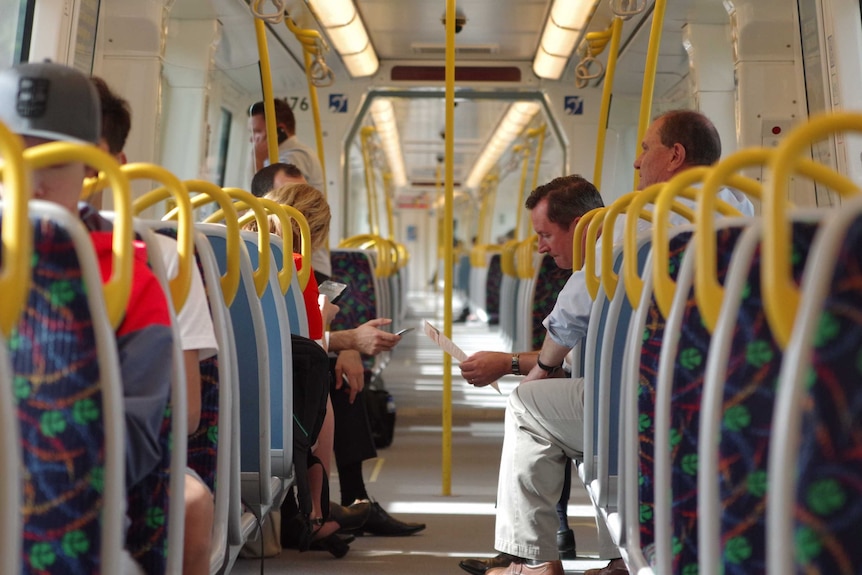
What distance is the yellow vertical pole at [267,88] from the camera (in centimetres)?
466

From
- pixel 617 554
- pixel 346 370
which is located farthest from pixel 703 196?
pixel 346 370

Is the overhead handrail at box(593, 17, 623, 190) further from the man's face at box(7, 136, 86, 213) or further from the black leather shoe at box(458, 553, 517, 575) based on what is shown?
the man's face at box(7, 136, 86, 213)

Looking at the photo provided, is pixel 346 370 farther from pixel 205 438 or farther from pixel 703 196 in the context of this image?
pixel 703 196

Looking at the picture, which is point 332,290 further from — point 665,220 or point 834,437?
point 834,437

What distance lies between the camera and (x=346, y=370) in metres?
3.32

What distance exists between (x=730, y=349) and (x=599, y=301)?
997 mm

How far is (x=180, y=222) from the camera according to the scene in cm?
151

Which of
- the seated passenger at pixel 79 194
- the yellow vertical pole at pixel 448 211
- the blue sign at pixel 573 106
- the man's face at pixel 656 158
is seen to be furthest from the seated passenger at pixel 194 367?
the blue sign at pixel 573 106

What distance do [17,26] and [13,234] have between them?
3.08m

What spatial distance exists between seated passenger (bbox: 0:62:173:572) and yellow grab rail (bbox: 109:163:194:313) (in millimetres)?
111

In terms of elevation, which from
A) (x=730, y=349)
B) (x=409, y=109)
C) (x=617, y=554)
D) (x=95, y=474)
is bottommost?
(x=617, y=554)

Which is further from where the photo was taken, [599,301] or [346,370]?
[346,370]

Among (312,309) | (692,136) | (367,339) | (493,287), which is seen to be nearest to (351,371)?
(367,339)

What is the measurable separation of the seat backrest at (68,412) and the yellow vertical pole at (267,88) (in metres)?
3.57
